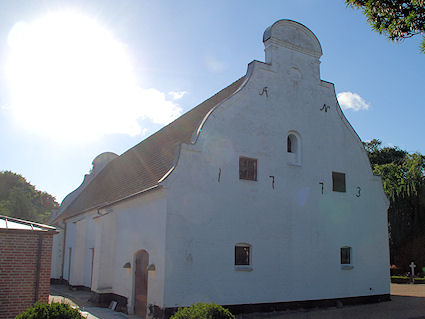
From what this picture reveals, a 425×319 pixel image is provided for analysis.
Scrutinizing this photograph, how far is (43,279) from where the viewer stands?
11406 mm

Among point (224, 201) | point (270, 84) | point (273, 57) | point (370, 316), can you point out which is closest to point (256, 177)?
point (224, 201)

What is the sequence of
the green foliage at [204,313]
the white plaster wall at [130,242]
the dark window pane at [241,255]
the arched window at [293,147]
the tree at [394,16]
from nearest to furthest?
the green foliage at [204,313] < the tree at [394,16] < the white plaster wall at [130,242] < the dark window pane at [241,255] < the arched window at [293,147]

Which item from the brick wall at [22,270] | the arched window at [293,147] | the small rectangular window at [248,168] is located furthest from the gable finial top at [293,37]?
the brick wall at [22,270]

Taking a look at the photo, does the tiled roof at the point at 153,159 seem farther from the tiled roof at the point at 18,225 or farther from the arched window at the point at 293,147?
the tiled roof at the point at 18,225

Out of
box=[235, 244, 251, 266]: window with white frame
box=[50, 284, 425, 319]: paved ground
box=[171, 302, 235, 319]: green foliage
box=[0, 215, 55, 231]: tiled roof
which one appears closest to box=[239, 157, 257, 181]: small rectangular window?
box=[235, 244, 251, 266]: window with white frame

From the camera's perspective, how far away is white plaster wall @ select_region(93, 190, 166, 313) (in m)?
13.3

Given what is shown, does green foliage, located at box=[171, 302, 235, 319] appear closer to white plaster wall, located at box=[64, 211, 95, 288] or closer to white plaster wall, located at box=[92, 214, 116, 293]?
white plaster wall, located at box=[92, 214, 116, 293]

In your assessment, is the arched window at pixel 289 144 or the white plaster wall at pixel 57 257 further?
the white plaster wall at pixel 57 257

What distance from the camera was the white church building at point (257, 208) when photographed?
44.1 ft

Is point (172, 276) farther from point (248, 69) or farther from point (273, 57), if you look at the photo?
point (273, 57)

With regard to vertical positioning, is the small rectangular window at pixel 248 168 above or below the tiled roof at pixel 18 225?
above

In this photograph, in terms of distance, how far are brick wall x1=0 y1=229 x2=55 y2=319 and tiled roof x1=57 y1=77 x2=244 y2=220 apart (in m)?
4.72

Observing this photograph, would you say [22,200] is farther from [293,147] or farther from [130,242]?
[293,147]

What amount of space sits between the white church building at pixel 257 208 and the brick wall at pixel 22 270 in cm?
355
